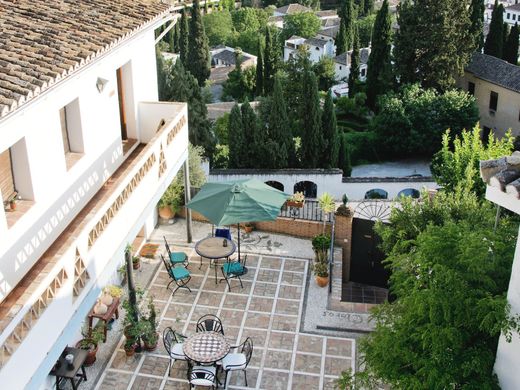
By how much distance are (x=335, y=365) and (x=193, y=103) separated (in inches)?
594

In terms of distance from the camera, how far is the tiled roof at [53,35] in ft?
33.7

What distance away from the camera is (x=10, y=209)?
37.8 ft

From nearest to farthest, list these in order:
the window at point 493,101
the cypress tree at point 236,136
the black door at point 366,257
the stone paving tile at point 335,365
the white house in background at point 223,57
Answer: the stone paving tile at point 335,365, the black door at point 366,257, the cypress tree at point 236,136, the window at point 493,101, the white house in background at point 223,57

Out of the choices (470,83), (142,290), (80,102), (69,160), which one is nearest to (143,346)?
(142,290)

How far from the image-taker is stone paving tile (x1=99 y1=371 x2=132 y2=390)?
1363 cm

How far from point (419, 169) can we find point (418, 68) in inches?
233

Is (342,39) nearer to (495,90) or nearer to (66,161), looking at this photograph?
(495,90)

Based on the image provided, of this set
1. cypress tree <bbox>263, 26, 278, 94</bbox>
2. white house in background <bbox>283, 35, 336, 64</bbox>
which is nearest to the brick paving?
cypress tree <bbox>263, 26, 278, 94</bbox>

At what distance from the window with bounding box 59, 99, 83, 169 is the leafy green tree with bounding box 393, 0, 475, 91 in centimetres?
2639

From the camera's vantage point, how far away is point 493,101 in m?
39.4

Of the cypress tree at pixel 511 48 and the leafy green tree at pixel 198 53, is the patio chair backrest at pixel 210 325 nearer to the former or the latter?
the cypress tree at pixel 511 48

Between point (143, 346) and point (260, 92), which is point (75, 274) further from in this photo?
point (260, 92)

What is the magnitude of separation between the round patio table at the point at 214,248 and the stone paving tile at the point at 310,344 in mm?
3084

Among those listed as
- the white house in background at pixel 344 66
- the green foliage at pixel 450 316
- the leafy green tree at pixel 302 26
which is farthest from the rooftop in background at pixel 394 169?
the leafy green tree at pixel 302 26
